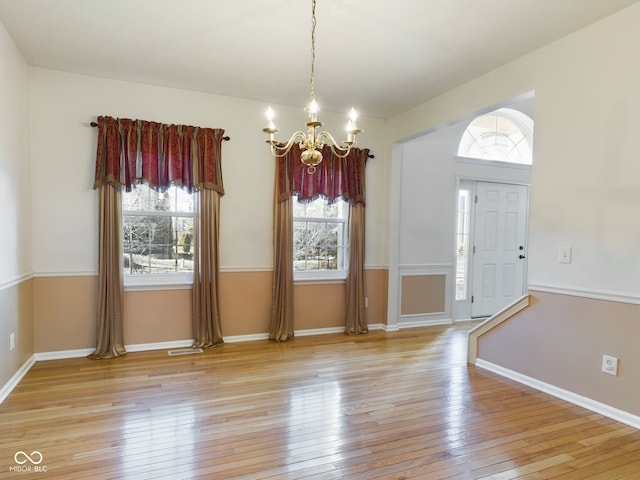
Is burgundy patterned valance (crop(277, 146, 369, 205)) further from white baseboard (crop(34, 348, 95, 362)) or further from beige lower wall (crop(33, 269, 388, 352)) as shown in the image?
white baseboard (crop(34, 348, 95, 362))

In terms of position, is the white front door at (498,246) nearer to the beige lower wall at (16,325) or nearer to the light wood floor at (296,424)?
the light wood floor at (296,424)

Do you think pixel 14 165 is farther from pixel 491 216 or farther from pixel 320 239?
pixel 491 216

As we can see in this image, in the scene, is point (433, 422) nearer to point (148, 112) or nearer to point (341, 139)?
point (341, 139)

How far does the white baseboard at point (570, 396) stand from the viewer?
2.51m

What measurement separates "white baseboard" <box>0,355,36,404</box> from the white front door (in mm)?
5228

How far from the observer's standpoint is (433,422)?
2488 mm

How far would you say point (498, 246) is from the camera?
5562 mm

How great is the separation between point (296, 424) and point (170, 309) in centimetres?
220

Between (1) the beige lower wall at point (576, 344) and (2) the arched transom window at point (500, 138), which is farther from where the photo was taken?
(2) the arched transom window at point (500, 138)

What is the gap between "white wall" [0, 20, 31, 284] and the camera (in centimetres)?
282

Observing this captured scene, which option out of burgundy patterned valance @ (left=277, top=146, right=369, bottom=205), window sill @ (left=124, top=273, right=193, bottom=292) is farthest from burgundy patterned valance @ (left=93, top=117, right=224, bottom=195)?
window sill @ (left=124, top=273, right=193, bottom=292)

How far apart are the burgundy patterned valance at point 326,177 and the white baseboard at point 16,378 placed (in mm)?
2827

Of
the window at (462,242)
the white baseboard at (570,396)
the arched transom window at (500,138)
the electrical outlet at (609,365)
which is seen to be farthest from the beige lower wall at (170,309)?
the electrical outlet at (609,365)

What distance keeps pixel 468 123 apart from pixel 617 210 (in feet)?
10.0
